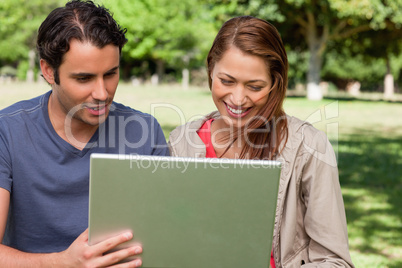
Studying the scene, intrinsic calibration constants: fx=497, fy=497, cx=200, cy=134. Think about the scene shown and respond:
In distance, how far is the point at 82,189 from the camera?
7.22 ft

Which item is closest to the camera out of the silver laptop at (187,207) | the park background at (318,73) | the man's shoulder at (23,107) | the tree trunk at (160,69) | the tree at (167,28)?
the silver laptop at (187,207)

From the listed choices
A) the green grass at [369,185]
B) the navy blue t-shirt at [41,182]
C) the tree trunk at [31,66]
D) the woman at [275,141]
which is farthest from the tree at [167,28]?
the navy blue t-shirt at [41,182]

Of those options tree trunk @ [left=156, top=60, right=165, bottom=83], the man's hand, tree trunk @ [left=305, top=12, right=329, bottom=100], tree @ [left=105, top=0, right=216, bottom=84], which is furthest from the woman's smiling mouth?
tree trunk @ [left=156, top=60, right=165, bottom=83]

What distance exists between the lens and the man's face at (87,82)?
2.11 m

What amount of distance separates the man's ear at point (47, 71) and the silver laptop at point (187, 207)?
90 centimetres

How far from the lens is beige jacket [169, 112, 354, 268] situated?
6.77ft

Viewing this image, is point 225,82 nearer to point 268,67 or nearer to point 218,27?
point 268,67

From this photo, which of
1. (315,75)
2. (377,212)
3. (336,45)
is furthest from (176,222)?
(336,45)

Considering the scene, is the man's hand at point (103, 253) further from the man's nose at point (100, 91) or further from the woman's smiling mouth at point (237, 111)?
the woman's smiling mouth at point (237, 111)

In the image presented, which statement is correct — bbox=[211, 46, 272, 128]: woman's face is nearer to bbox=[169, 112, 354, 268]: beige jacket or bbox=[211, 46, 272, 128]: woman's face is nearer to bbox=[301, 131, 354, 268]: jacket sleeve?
bbox=[169, 112, 354, 268]: beige jacket

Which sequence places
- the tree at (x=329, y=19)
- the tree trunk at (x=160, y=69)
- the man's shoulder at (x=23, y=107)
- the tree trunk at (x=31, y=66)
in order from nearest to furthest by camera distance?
1. the man's shoulder at (x=23, y=107)
2. the tree at (x=329, y=19)
3. the tree trunk at (x=31, y=66)
4. the tree trunk at (x=160, y=69)

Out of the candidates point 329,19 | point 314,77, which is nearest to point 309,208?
point 329,19

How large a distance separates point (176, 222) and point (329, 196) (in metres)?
0.77

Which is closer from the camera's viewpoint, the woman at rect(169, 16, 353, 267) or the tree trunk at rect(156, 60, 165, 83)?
the woman at rect(169, 16, 353, 267)
